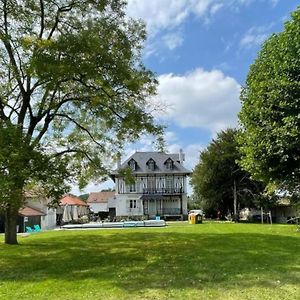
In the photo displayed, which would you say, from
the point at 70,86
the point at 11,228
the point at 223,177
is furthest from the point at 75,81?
the point at 223,177

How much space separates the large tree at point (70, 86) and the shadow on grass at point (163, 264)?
99.6 inches

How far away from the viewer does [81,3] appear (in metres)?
21.6

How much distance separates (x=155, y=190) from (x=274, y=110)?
43.4 metres

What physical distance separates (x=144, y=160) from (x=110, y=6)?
141 ft

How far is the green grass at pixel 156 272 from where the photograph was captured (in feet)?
29.4

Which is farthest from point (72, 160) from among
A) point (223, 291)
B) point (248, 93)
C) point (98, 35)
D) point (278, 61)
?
point (223, 291)

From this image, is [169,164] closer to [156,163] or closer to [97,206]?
[156,163]

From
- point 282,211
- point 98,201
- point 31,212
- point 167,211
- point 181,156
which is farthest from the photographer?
point 98,201

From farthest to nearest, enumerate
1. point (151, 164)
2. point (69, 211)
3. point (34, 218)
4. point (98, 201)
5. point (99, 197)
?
point (99, 197) → point (98, 201) → point (69, 211) → point (151, 164) → point (34, 218)

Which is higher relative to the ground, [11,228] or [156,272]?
[11,228]

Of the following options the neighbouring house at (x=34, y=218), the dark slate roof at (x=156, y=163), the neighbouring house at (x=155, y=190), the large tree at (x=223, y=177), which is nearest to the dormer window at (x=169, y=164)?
the neighbouring house at (x=155, y=190)

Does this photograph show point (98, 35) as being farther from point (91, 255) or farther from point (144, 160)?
point (144, 160)

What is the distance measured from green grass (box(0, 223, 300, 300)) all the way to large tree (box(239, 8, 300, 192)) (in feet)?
14.1

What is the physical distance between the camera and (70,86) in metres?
21.6
